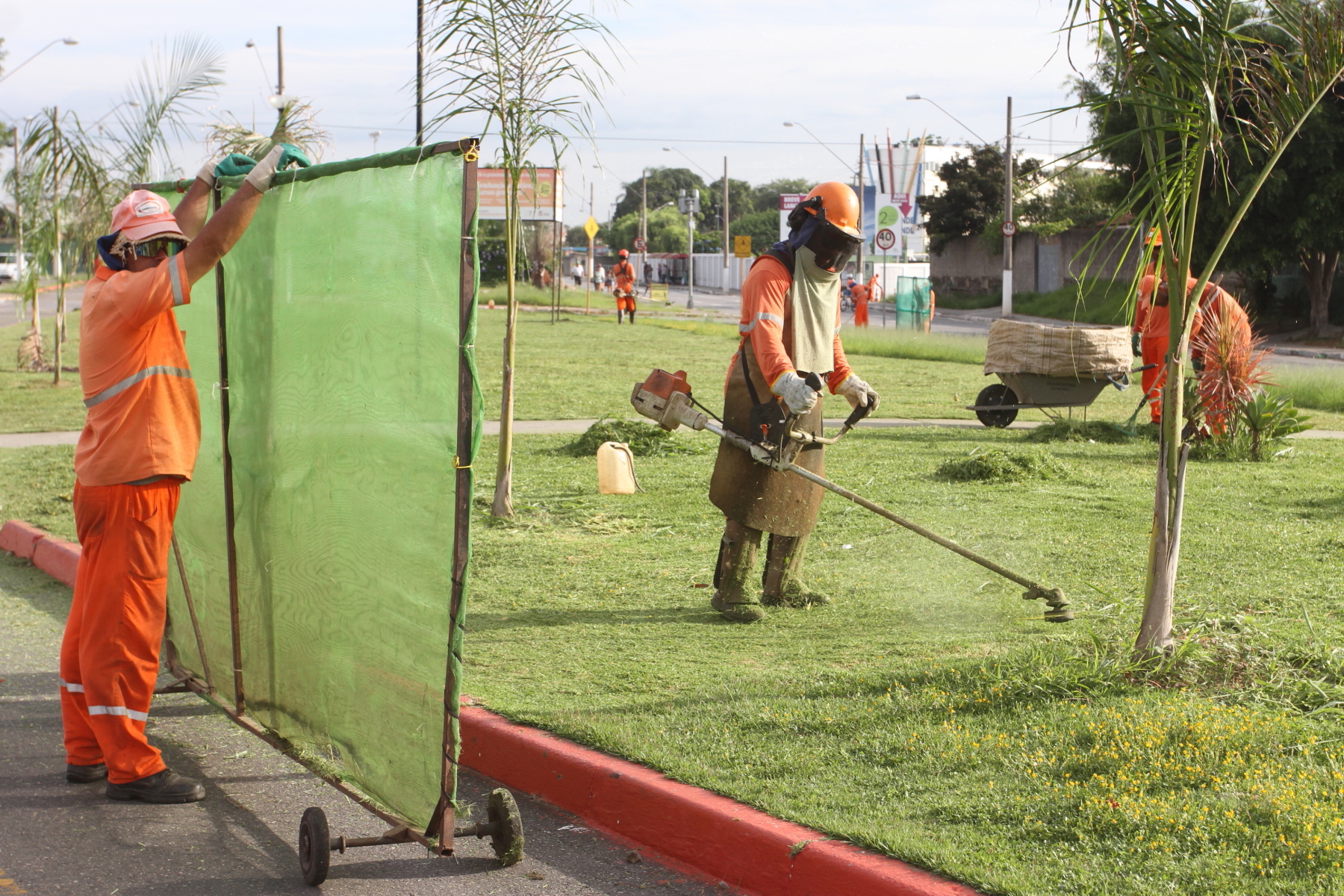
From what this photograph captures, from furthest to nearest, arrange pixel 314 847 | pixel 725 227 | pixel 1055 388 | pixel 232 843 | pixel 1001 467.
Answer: pixel 725 227 < pixel 1055 388 < pixel 1001 467 < pixel 232 843 < pixel 314 847

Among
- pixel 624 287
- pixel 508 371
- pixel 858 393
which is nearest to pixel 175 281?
pixel 858 393

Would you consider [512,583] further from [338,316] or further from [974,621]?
[338,316]

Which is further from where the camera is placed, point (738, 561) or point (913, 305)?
point (913, 305)

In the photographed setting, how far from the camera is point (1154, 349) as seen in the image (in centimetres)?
1095

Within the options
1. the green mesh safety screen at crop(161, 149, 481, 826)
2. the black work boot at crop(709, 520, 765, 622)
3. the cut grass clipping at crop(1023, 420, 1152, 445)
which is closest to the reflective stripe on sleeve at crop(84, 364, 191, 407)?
the green mesh safety screen at crop(161, 149, 481, 826)

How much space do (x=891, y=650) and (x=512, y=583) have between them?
228cm

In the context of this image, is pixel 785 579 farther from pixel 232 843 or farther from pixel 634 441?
pixel 634 441

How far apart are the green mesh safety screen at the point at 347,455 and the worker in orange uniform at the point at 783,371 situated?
222 centimetres

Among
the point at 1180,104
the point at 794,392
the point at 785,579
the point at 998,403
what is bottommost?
the point at 785,579

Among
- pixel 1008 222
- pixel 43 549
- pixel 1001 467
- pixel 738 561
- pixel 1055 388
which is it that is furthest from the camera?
pixel 1008 222

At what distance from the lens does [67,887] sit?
367 cm

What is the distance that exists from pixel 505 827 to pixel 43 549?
524cm

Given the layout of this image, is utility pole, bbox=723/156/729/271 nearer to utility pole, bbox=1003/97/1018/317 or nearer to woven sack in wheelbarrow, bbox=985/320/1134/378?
utility pole, bbox=1003/97/1018/317

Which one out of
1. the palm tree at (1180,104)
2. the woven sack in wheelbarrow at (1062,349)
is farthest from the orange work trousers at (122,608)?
the woven sack in wheelbarrow at (1062,349)
